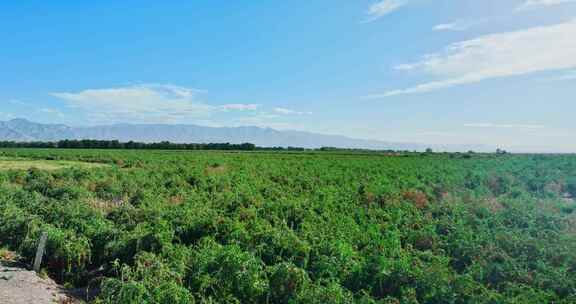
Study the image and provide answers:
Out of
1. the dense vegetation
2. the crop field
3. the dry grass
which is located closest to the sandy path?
the crop field

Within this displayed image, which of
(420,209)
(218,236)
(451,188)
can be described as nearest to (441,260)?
(218,236)

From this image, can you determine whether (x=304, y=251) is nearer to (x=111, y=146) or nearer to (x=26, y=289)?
(x=26, y=289)

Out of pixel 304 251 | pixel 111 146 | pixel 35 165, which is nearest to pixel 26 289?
pixel 304 251

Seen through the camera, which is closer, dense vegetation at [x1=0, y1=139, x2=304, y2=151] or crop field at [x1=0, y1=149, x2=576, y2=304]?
crop field at [x1=0, y1=149, x2=576, y2=304]

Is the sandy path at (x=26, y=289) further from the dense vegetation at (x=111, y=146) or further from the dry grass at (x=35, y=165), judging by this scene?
the dense vegetation at (x=111, y=146)

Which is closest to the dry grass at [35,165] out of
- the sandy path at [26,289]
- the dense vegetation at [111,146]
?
the sandy path at [26,289]

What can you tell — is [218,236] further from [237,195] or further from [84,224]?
[237,195]

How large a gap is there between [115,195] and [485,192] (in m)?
21.4

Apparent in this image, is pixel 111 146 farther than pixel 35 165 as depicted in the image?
Yes

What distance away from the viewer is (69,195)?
1622 cm

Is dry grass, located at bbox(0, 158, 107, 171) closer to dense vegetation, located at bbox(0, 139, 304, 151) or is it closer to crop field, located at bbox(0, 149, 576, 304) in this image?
crop field, located at bbox(0, 149, 576, 304)

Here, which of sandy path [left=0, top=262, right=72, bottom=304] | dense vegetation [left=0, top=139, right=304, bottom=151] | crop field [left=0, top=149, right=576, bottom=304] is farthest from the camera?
dense vegetation [left=0, top=139, right=304, bottom=151]

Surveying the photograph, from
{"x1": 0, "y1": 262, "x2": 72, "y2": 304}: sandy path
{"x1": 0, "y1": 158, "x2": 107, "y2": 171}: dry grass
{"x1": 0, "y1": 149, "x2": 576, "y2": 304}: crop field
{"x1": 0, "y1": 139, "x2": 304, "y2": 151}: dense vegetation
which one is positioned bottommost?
{"x1": 0, "y1": 262, "x2": 72, "y2": 304}: sandy path

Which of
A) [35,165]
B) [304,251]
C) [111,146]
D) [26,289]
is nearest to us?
[26,289]
